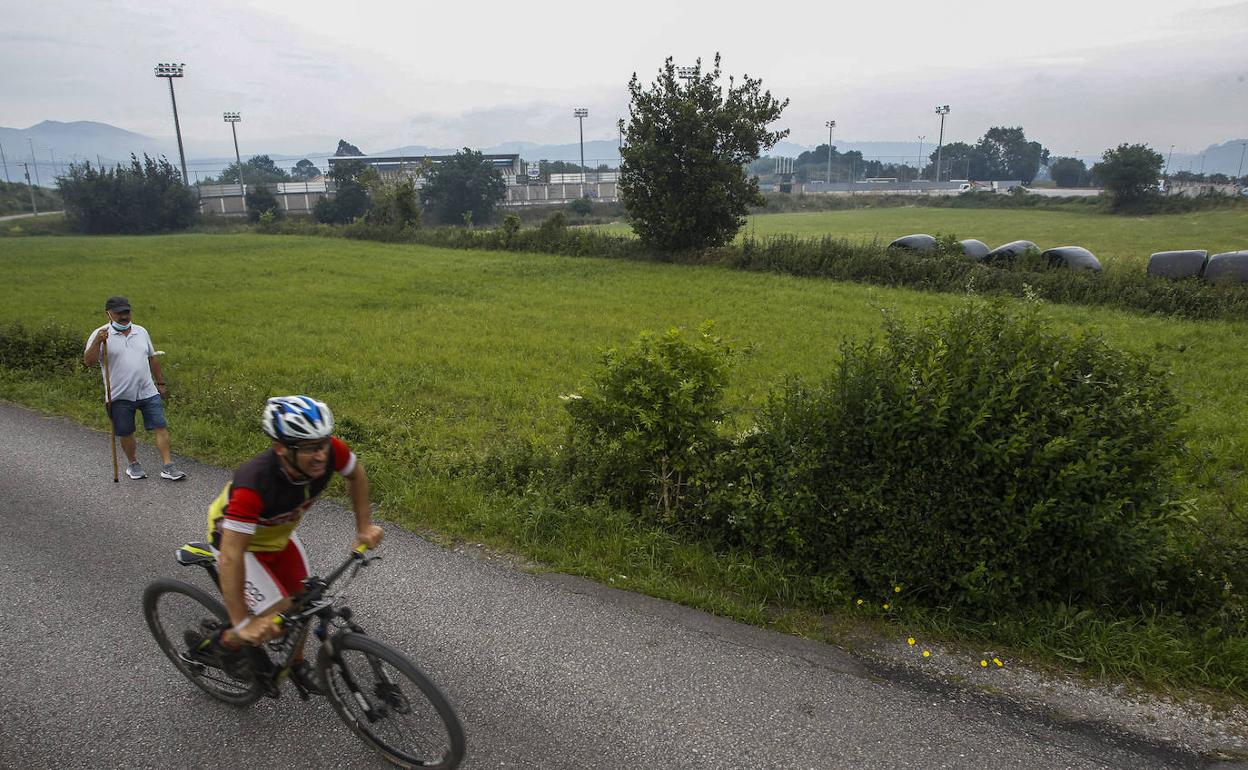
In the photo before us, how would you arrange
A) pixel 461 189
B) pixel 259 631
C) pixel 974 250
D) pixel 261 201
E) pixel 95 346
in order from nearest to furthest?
1. pixel 259 631
2. pixel 95 346
3. pixel 974 250
4. pixel 261 201
5. pixel 461 189

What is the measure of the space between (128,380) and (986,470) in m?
8.34

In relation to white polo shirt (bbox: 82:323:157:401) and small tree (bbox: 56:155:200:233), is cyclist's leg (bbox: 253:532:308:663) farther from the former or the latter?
small tree (bbox: 56:155:200:233)

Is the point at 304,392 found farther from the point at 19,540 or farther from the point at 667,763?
the point at 667,763

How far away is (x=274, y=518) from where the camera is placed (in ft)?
11.8

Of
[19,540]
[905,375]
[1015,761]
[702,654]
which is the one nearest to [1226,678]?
[1015,761]

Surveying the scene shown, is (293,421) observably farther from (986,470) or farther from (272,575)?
(986,470)

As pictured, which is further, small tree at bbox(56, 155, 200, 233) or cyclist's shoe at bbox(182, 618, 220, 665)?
small tree at bbox(56, 155, 200, 233)

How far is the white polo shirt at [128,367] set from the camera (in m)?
7.57

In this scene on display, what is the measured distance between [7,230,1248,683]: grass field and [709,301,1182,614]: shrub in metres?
0.66

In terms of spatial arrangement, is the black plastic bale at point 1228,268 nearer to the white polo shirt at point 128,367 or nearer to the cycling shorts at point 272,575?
the cycling shorts at point 272,575

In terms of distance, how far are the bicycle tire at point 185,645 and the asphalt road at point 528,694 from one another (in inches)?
4.5

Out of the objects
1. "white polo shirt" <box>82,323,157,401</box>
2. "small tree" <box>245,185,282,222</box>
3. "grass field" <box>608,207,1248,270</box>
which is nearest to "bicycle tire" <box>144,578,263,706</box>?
"white polo shirt" <box>82,323,157,401</box>

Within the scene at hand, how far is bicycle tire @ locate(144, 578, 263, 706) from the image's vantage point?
13.3 ft

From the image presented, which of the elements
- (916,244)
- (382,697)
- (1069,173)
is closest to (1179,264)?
(916,244)
